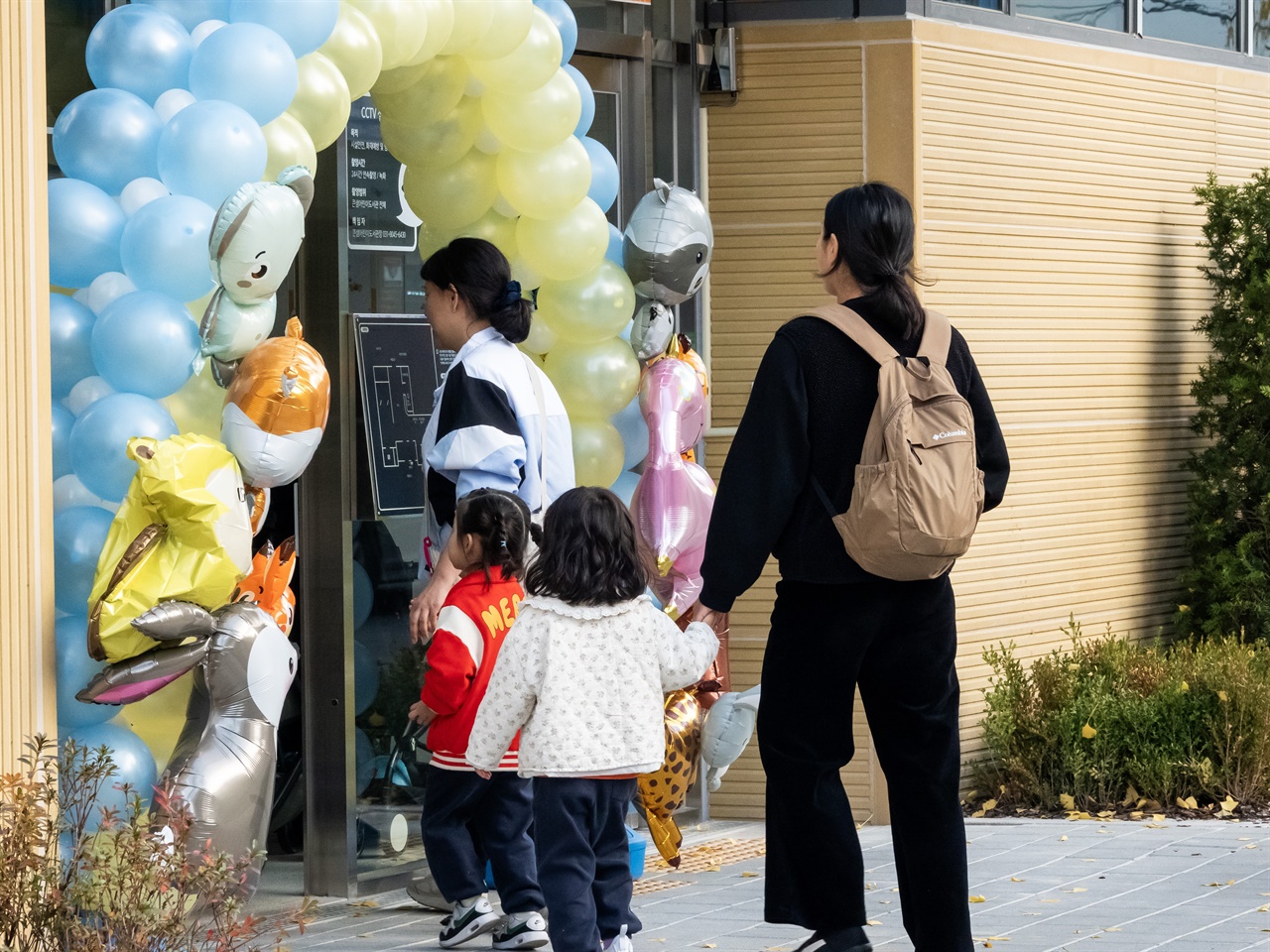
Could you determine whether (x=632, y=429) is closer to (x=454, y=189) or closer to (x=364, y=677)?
(x=454, y=189)

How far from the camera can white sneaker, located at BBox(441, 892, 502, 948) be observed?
528 centimetres

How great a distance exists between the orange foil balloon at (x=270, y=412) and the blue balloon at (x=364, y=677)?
1691mm

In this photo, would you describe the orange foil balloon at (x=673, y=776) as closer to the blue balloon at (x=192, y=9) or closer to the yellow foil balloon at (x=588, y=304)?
the yellow foil balloon at (x=588, y=304)

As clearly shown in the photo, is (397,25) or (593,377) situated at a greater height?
(397,25)

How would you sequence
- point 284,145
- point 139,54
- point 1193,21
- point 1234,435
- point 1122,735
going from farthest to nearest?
point 1193,21
point 1234,435
point 1122,735
point 284,145
point 139,54

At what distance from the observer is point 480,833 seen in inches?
208

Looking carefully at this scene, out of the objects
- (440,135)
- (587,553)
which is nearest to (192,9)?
(440,135)

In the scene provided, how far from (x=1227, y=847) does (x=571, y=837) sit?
3141 millimetres

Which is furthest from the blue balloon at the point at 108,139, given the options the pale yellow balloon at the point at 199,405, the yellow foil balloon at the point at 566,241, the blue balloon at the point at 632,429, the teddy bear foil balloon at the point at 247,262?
the blue balloon at the point at 632,429

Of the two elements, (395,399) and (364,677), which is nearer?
(364,677)

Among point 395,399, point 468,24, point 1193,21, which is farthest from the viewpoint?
point 1193,21

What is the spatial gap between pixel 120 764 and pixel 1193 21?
23.1 ft

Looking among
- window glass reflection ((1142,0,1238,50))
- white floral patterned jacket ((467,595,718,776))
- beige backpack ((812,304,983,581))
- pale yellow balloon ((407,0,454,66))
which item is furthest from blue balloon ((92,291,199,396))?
window glass reflection ((1142,0,1238,50))

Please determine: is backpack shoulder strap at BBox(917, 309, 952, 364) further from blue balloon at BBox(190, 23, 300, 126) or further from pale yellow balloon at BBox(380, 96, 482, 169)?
pale yellow balloon at BBox(380, 96, 482, 169)
